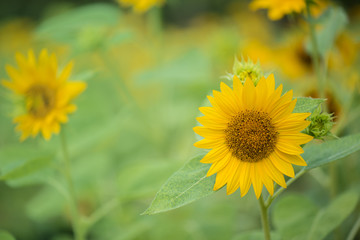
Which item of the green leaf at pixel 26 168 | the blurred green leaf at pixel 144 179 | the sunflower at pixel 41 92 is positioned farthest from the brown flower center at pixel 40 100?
the blurred green leaf at pixel 144 179

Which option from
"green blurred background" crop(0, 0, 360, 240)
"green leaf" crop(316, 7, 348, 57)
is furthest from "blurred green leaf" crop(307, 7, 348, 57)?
"green blurred background" crop(0, 0, 360, 240)

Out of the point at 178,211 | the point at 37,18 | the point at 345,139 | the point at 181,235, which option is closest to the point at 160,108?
the point at 178,211

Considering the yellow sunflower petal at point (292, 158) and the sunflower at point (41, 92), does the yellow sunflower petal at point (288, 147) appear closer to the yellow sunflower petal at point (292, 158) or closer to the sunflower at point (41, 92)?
the yellow sunflower petal at point (292, 158)

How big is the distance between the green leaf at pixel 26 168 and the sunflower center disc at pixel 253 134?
0.38 m

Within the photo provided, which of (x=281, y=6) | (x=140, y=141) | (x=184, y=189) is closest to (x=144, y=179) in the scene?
(x=184, y=189)

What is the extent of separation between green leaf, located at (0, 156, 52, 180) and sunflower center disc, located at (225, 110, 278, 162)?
381mm

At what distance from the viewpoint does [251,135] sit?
0.51 metres

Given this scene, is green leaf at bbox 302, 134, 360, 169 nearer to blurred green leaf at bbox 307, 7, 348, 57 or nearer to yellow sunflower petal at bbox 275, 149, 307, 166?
yellow sunflower petal at bbox 275, 149, 307, 166

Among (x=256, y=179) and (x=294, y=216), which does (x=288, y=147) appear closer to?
(x=256, y=179)

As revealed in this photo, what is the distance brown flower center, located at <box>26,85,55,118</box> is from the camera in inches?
30.3

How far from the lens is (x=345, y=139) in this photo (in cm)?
54

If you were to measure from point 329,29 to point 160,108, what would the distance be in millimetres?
804

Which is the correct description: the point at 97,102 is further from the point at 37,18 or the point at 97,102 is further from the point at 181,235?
the point at 37,18

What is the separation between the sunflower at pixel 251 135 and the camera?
1.57 ft
